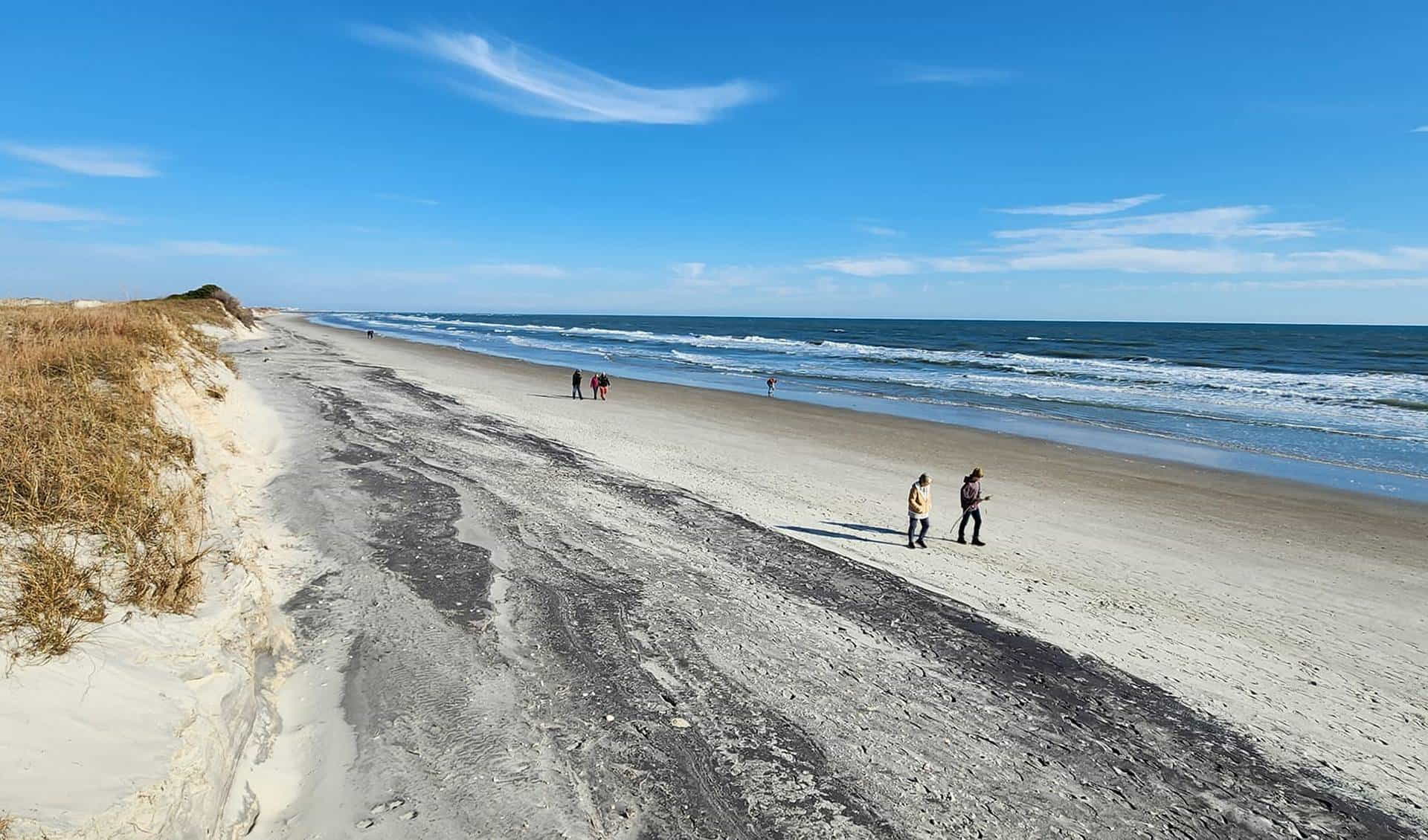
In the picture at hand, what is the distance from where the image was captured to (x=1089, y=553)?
1096 centimetres

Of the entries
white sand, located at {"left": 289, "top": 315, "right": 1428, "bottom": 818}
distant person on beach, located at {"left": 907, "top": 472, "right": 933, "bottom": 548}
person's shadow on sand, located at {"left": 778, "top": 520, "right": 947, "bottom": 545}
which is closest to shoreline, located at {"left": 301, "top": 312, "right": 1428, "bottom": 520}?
white sand, located at {"left": 289, "top": 315, "right": 1428, "bottom": 818}

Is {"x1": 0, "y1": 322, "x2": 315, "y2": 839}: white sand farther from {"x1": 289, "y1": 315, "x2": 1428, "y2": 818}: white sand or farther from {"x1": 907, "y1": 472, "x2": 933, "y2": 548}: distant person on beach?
{"x1": 907, "y1": 472, "x2": 933, "y2": 548}: distant person on beach

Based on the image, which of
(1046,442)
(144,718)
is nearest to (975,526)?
(144,718)

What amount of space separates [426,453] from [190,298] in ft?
159

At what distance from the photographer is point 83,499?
5.48 metres

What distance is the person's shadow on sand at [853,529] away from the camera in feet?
36.6

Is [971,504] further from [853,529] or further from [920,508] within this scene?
[853,529]

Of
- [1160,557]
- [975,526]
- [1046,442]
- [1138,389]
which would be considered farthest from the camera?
[1138,389]

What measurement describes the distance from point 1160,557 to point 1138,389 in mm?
30035

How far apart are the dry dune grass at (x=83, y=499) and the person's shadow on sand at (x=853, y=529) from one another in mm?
8066

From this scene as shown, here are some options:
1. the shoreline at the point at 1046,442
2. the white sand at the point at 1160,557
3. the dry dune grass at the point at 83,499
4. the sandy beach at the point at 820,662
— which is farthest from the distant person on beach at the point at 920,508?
the shoreline at the point at 1046,442

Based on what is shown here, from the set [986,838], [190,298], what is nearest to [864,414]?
[986,838]

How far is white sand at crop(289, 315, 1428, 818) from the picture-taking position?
667 centimetres

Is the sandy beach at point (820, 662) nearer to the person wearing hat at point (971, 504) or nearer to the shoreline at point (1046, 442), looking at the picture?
the person wearing hat at point (971, 504)
